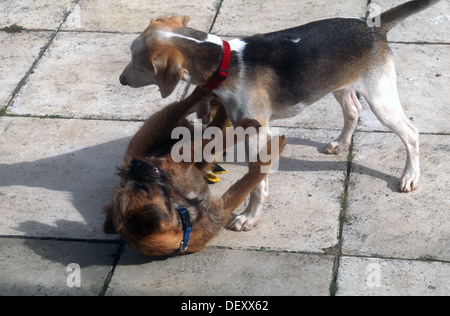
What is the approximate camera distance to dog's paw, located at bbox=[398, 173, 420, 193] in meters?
5.55

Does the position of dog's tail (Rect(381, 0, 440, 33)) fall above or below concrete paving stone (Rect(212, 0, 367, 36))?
above

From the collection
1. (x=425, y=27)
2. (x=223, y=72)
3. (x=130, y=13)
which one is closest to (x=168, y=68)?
(x=223, y=72)

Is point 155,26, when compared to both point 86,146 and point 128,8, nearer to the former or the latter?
point 86,146

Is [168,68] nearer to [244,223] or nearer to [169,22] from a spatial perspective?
[169,22]

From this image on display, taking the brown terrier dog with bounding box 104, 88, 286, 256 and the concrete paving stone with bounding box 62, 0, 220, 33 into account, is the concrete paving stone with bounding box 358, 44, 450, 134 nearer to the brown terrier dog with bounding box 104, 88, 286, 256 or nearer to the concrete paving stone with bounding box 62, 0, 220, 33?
the brown terrier dog with bounding box 104, 88, 286, 256

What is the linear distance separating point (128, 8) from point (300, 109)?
12.6 ft

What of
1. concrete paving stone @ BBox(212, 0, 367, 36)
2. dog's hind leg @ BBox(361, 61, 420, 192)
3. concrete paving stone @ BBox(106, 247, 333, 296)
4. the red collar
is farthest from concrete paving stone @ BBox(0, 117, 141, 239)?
dog's hind leg @ BBox(361, 61, 420, 192)

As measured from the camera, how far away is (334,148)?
6.06 meters

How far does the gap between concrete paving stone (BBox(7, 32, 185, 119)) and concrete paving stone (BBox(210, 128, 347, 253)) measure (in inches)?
53.8

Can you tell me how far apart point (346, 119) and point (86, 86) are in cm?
281

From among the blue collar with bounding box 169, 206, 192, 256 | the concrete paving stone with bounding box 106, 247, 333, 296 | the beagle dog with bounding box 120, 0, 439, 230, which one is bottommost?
the concrete paving stone with bounding box 106, 247, 333, 296

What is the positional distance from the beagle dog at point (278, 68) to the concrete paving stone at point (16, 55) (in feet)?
7.57

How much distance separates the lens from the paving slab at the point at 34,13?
828 centimetres

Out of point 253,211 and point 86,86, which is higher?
point 253,211
